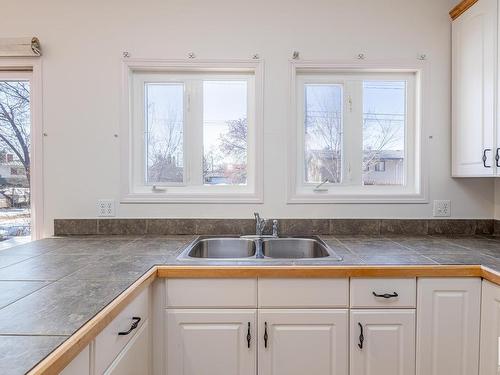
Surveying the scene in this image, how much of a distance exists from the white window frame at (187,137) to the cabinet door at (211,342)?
81 centimetres

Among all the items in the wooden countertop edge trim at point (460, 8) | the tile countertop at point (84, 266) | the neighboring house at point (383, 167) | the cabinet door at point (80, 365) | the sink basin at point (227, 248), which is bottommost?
the cabinet door at point (80, 365)

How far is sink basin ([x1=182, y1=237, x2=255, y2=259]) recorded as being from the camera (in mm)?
1867

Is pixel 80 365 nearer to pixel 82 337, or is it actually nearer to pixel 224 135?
pixel 82 337

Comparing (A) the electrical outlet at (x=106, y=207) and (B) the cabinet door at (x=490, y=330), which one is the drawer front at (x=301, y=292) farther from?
(A) the electrical outlet at (x=106, y=207)

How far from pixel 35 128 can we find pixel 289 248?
1.86 meters

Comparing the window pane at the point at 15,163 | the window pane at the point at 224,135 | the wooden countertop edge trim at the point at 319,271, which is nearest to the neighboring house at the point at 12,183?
the window pane at the point at 15,163

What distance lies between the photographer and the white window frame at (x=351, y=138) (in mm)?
1962

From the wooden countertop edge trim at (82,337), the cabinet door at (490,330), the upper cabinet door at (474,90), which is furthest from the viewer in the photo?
the upper cabinet door at (474,90)

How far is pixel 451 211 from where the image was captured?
199 centimetres

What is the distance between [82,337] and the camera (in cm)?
74

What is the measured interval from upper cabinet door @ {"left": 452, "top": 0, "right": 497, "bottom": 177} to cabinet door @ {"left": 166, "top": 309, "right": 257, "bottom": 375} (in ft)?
5.21

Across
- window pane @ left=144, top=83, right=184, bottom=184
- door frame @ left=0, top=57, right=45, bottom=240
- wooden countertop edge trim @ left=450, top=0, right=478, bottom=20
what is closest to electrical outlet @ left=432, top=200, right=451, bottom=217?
wooden countertop edge trim @ left=450, top=0, right=478, bottom=20

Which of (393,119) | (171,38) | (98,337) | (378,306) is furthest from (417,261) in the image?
(171,38)

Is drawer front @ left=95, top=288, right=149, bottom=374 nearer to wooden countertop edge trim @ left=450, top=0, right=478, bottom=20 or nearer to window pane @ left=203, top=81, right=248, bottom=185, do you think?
window pane @ left=203, top=81, right=248, bottom=185
